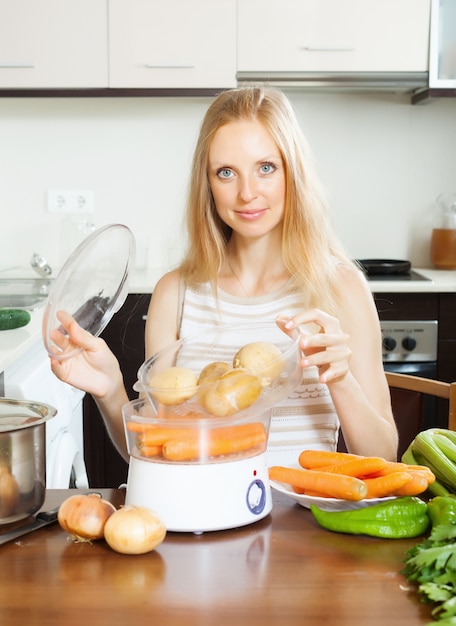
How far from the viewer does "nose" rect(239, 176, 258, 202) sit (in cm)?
157

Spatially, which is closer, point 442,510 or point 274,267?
point 442,510

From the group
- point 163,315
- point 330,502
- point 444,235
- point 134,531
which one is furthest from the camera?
point 444,235

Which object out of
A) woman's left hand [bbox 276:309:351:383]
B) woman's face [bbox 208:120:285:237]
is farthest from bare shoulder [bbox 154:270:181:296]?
woman's left hand [bbox 276:309:351:383]

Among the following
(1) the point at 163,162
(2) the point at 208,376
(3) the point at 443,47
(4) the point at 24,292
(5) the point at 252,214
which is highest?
(3) the point at 443,47

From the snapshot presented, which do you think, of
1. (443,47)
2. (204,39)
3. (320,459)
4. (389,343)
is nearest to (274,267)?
(320,459)

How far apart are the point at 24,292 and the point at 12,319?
79cm

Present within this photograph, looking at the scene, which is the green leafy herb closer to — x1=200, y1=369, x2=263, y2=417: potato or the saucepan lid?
x1=200, y1=369, x2=263, y2=417: potato

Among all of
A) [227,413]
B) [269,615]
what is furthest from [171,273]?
[269,615]

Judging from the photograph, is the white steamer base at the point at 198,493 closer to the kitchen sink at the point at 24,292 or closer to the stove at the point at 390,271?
the kitchen sink at the point at 24,292

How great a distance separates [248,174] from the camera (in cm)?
159

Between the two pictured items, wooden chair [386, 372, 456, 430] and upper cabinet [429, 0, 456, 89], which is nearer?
wooden chair [386, 372, 456, 430]

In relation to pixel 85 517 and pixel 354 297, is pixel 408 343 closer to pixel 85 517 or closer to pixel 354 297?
pixel 354 297

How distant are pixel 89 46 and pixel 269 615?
249 centimetres

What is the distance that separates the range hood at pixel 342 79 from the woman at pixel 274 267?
1.37 metres
